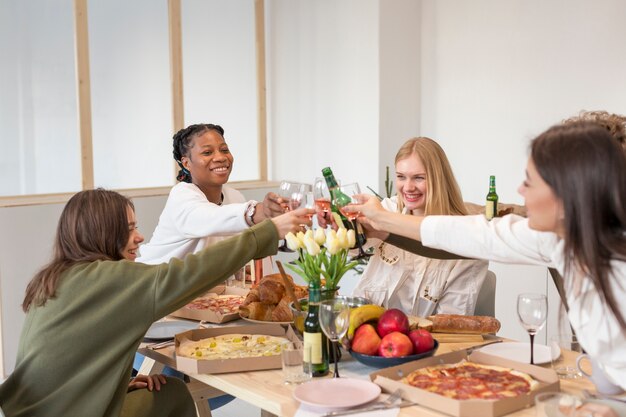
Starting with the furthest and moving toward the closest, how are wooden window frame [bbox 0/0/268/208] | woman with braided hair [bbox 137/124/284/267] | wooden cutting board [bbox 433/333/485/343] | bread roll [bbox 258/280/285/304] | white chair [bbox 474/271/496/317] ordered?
wooden window frame [bbox 0/0/268/208] → woman with braided hair [bbox 137/124/284/267] → white chair [bbox 474/271/496/317] → bread roll [bbox 258/280/285/304] → wooden cutting board [bbox 433/333/485/343]

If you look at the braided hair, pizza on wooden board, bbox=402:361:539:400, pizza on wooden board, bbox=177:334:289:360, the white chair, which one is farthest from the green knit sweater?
the braided hair

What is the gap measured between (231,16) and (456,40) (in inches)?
71.5

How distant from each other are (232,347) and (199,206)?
108 centimetres

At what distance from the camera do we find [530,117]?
4840 mm

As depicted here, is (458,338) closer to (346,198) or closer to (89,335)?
(346,198)

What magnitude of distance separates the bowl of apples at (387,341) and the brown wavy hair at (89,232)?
0.75 m

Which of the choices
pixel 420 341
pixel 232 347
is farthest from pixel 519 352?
pixel 232 347

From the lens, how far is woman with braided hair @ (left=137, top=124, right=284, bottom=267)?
3.10 m

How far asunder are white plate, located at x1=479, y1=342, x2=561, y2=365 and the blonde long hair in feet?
2.56

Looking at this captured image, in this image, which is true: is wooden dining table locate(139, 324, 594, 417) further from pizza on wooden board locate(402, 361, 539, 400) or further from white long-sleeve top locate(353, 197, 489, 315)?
white long-sleeve top locate(353, 197, 489, 315)

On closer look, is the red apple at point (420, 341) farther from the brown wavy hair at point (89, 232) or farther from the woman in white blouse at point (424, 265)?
the brown wavy hair at point (89, 232)

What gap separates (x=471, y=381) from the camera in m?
1.88

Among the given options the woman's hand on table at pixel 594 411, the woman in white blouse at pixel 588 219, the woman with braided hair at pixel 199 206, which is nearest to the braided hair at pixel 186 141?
the woman with braided hair at pixel 199 206

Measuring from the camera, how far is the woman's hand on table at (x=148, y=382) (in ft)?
8.02
